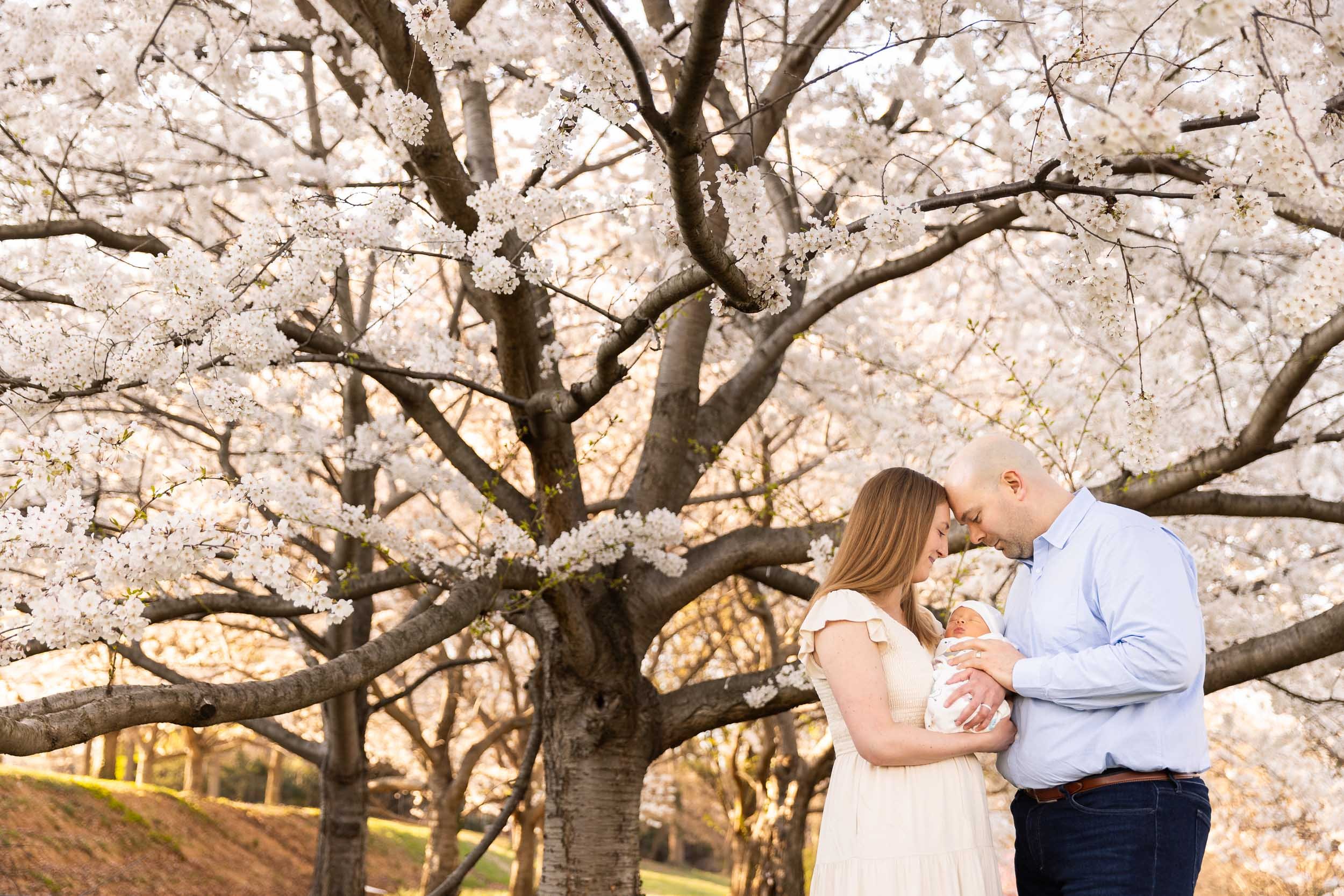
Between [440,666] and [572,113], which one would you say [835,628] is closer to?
[572,113]

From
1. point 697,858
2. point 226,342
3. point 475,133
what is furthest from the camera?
point 697,858

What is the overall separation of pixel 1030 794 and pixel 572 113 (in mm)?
2536

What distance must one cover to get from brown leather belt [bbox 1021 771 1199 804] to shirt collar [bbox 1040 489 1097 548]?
0.51 m

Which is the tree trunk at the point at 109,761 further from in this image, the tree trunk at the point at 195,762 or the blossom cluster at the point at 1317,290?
the blossom cluster at the point at 1317,290

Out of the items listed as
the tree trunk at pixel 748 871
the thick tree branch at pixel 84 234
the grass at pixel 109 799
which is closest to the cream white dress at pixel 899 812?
the thick tree branch at pixel 84 234

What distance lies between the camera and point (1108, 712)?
2195 mm

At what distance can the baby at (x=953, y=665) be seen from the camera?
2.33m

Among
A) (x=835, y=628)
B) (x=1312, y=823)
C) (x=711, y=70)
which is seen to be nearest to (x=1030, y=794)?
(x=835, y=628)

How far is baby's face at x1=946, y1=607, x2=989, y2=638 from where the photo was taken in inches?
99.6

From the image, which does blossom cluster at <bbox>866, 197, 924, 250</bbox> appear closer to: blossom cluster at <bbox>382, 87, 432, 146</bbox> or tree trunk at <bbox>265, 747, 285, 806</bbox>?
blossom cluster at <bbox>382, 87, 432, 146</bbox>

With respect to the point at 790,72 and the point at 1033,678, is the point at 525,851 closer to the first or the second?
the point at 790,72

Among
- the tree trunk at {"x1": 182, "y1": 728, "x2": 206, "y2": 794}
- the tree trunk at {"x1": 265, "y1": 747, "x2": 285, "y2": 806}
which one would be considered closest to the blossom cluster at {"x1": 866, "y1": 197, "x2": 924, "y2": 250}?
the tree trunk at {"x1": 182, "y1": 728, "x2": 206, "y2": 794}

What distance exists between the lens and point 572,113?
11.8ft

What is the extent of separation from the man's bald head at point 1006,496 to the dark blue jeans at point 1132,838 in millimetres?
602
